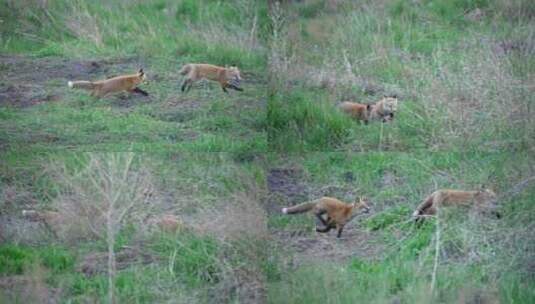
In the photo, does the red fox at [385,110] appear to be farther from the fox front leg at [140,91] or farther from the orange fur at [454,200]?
the fox front leg at [140,91]

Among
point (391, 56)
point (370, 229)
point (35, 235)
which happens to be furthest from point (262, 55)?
point (35, 235)

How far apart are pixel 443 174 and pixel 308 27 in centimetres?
146

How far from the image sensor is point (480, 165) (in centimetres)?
719

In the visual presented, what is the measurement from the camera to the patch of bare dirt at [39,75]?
7.25 m

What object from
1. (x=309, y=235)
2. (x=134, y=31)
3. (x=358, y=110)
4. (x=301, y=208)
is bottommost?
(x=309, y=235)

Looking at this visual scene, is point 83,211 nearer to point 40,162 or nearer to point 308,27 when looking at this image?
point 40,162

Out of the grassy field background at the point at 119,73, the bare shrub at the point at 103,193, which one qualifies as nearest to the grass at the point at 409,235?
the grassy field background at the point at 119,73

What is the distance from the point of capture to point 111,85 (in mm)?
7328

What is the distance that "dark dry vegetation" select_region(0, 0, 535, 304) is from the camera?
6.67m

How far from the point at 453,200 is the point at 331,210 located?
0.73 metres

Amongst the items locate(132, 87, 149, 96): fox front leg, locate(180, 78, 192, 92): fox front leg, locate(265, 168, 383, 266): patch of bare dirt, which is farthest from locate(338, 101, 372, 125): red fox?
locate(132, 87, 149, 96): fox front leg

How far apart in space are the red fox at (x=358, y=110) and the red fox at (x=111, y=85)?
129cm

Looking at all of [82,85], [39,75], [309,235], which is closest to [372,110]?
[309,235]

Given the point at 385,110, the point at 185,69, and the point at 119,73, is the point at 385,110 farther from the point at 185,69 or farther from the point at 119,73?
the point at 119,73
